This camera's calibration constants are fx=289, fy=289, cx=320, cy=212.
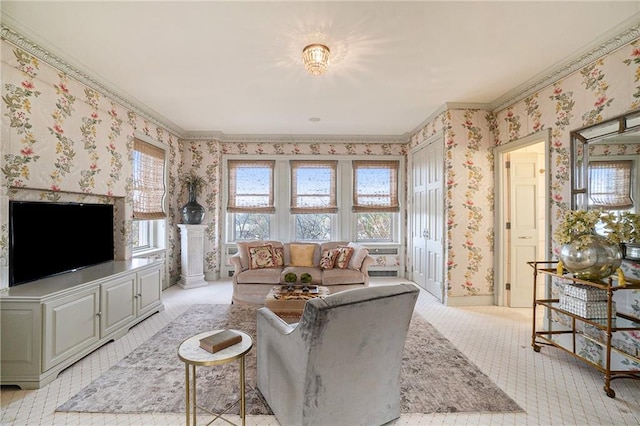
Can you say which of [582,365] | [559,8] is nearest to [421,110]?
[559,8]

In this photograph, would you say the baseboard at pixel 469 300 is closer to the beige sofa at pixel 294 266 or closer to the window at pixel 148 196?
the beige sofa at pixel 294 266

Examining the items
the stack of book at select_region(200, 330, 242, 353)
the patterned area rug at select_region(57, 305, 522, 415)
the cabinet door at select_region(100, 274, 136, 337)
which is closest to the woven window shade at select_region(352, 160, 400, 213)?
the patterned area rug at select_region(57, 305, 522, 415)

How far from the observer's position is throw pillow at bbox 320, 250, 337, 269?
4370 millimetres

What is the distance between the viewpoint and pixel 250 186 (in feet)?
19.2

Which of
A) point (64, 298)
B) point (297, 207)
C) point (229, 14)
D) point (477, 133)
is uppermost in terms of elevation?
point (229, 14)

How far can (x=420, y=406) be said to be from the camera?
1975 mm

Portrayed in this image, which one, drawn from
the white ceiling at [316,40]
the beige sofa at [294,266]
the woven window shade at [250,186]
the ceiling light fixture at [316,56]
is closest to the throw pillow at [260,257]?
the beige sofa at [294,266]

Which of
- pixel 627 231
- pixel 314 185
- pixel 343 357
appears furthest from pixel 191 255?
pixel 627 231

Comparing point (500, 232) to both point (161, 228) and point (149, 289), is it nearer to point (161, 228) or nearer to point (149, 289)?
point (149, 289)

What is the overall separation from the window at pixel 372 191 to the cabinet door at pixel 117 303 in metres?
3.96

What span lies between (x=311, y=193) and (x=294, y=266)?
1839 mm

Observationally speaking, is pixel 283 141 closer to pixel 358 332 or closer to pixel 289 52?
pixel 289 52

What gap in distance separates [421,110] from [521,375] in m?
3.49

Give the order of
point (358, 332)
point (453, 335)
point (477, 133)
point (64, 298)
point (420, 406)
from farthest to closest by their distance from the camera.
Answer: point (477, 133)
point (453, 335)
point (64, 298)
point (420, 406)
point (358, 332)
